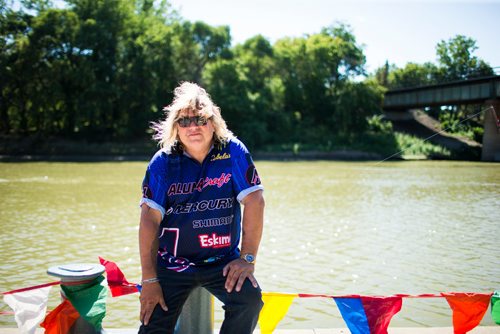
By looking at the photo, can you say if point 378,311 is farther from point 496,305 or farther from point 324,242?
point 324,242

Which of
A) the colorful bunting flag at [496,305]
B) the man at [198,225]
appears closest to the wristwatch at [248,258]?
the man at [198,225]

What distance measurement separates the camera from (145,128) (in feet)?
180

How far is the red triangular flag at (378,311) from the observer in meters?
3.63

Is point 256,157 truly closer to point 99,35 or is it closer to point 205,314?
point 99,35

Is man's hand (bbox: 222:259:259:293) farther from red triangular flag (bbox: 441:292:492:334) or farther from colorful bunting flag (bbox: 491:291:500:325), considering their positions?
colorful bunting flag (bbox: 491:291:500:325)

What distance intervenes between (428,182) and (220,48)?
4696 cm

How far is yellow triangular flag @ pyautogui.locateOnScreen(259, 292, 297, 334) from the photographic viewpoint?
145 inches

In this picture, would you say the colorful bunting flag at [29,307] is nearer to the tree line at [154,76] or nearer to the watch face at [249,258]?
the watch face at [249,258]

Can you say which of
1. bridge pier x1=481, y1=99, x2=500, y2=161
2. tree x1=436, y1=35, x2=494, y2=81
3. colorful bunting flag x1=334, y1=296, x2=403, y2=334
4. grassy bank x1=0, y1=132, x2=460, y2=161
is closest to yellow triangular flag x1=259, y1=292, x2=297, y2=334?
colorful bunting flag x1=334, y1=296, x2=403, y2=334

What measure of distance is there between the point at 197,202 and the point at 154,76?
5186 cm

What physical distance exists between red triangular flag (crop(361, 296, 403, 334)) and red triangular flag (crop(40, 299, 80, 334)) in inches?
88.1

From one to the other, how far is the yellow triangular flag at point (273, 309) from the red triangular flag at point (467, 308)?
4.30ft

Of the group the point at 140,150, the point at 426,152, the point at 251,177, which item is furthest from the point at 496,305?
the point at 140,150

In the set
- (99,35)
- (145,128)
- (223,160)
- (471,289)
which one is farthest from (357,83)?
(223,160)
